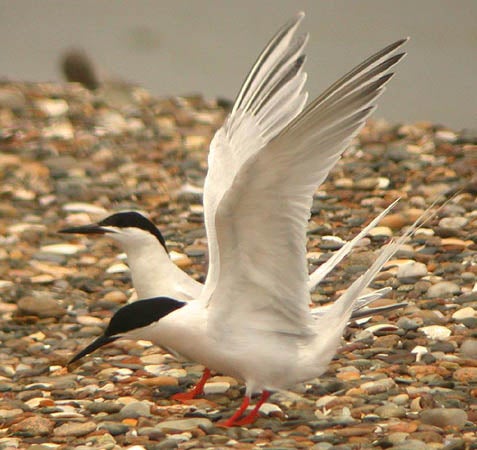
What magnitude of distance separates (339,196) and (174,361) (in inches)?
89.6

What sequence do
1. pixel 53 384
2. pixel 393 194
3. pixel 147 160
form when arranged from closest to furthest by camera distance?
pixel 53 384 < pixel 393 194 < pixel 147 160

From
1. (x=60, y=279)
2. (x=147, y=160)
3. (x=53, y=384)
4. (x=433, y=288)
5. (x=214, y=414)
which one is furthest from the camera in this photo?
(x=147, y=160)

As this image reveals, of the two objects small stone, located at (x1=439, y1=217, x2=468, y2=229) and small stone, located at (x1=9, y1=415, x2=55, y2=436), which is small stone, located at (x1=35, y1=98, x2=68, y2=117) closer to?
small stone, located at (x1=439, y1=217, x2=468, y2=229)

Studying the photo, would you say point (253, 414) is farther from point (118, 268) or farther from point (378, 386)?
point (118, 268)

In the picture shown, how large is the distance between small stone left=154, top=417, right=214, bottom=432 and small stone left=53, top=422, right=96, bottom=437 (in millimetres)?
241

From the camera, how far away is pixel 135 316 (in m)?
4.29

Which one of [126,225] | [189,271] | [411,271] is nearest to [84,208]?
[189,271]

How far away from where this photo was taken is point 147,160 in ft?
26.2

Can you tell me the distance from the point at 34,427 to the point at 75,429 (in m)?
0.16

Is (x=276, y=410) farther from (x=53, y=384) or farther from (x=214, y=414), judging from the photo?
(x=53, y=384)

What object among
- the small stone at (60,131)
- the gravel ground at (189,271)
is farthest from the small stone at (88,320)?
the small stone at (60,131)

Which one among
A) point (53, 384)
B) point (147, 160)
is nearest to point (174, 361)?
point (53, 384)

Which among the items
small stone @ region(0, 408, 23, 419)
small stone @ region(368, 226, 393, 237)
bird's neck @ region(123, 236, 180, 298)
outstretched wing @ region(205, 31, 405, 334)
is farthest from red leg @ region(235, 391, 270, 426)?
small stone @ region(368, 226, 393, 237)

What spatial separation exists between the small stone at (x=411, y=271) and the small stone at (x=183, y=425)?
1.81 m
